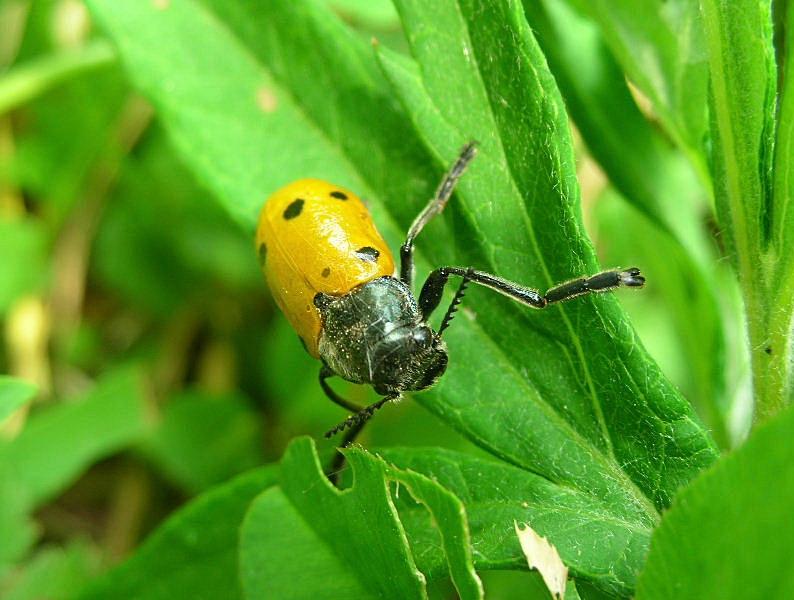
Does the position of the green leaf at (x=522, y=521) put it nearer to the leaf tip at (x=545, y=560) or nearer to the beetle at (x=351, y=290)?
the leaf tip at (x=545, y=560)

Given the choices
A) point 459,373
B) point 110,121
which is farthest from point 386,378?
point 110,121

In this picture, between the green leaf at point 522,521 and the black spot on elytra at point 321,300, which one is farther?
the black spot on elytra at point 321,300

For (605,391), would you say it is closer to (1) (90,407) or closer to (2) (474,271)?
(2) (474,271)

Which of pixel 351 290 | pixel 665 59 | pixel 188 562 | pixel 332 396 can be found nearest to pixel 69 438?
pixel 332 396

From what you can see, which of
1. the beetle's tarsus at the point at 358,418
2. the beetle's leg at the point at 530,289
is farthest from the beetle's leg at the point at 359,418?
the beetle's leg at the point at 530,289

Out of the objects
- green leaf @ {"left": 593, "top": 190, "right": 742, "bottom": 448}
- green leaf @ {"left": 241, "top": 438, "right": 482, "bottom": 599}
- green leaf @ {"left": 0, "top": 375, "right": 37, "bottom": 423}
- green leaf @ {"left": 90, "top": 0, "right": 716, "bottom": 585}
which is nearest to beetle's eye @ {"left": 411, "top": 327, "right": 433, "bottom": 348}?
green leaf @ {"left": 90, "top": 0, "right": 716, "bottom": 585}

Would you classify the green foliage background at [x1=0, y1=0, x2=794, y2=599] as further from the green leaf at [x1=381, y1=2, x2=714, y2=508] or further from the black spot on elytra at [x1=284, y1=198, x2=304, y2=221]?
the black spot on elytra at [x1=284, y1=198, x2=304, y2=221]

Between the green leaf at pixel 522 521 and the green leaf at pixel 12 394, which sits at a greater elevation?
the green leaf at pixel 12 394
